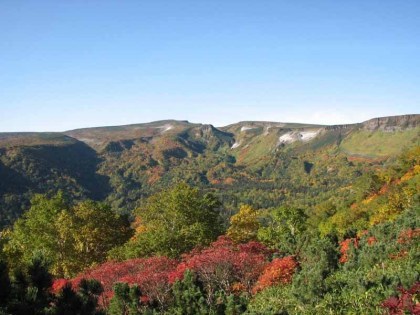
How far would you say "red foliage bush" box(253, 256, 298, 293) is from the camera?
3909 cm

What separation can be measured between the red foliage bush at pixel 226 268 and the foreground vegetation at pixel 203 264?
0.36 ft

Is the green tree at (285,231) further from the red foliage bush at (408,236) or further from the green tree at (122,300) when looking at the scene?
the green tree at (122,300)

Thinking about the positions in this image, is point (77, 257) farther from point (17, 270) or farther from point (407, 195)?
point (407, 195)

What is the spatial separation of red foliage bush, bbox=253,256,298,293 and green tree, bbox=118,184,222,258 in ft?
44.3

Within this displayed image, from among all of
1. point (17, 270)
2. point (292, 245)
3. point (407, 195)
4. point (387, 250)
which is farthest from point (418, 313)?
point (407, 195)

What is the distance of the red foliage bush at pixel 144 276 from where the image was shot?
35250 mm

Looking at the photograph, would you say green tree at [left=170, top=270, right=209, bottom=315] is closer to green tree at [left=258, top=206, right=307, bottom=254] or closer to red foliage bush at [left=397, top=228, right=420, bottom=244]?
red foliage bush at [left=397, top=228, right=420, bottom=244]

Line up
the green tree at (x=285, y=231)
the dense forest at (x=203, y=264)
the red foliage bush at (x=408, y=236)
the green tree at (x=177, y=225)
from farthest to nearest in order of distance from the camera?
the green tree at (x=285, y=231)
the green tree at (x=177, y=225)
the red foliage bush at (x=408, y=236)
the dense forest at (x=203, y=264)

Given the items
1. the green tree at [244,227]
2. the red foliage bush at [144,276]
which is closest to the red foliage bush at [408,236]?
the red foliage bush at [144,276]

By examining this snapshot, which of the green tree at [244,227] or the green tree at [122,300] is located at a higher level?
the green tree at [122,300]

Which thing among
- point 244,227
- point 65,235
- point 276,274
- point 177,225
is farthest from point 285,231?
point 65,235

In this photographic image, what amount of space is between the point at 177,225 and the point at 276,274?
93.1 feet

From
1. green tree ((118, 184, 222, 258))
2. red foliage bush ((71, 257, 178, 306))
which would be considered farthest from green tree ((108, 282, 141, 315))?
green tree ((118, 184, 222, 258))

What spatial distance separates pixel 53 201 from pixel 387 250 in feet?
167
